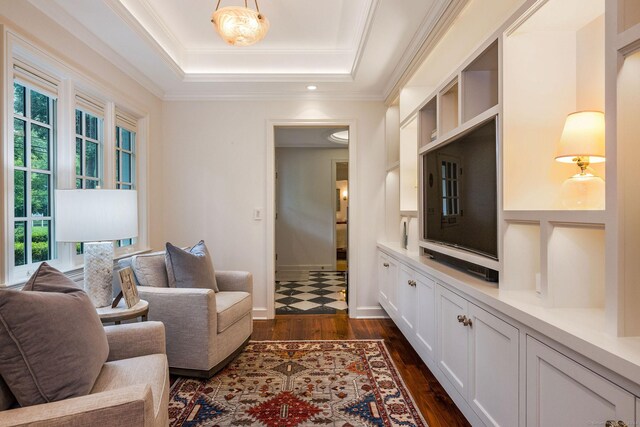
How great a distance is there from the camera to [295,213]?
673cm

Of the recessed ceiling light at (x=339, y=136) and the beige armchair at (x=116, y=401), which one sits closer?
the beige armchair at (x=116, y=401)

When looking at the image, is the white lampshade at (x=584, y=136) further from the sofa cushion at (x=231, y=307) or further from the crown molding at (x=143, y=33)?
the crown molding at (x=143, y=33)

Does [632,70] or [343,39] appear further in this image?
[343,39]

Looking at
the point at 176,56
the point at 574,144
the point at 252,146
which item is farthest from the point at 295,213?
the point at 574,144

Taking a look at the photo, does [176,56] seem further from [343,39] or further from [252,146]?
[343,39]

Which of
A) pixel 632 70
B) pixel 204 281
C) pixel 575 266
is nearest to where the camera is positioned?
pixel 632 70

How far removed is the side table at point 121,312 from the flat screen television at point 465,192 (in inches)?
76.0

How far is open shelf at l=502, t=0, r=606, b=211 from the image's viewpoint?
59.8 inches

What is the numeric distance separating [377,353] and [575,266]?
1853mm

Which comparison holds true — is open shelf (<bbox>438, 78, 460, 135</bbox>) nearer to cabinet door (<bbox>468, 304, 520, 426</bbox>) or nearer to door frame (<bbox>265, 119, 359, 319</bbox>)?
cabinet door (<bbox>468, 304, 520, 426</bbox>)

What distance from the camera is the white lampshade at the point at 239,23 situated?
2.10 meters

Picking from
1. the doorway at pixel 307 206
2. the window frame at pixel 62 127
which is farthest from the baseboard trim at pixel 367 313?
the doorway at pixel 307 206

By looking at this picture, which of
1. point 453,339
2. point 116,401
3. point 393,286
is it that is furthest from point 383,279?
point 116,401

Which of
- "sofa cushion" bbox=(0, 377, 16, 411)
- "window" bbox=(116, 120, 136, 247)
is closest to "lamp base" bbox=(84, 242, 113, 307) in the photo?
"sofa cushion" bbox=(0, 377, 16, 411)
